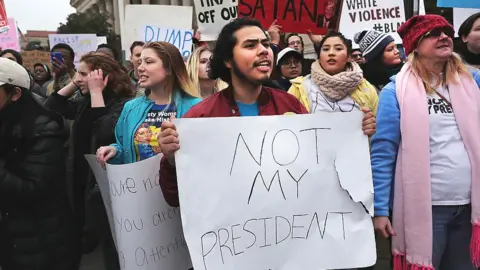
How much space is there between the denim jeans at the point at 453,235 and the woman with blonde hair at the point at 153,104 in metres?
1.43

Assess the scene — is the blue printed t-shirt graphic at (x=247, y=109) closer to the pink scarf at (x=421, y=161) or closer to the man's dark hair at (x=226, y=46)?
the man's dark hair at (x=226, y=46)

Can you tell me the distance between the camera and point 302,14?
4.88 m

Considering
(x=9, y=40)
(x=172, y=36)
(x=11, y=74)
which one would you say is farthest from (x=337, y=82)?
(x=9, y=40)

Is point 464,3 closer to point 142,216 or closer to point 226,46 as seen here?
point 226,46

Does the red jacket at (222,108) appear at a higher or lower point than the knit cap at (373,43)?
lower

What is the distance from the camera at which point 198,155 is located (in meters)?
1.94

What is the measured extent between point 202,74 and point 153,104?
109cm

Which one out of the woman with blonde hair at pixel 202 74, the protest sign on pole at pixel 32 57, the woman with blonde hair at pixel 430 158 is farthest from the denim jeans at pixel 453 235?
the protest sign on pole at pixel 32 57

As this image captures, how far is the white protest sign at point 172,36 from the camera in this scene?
6207mm

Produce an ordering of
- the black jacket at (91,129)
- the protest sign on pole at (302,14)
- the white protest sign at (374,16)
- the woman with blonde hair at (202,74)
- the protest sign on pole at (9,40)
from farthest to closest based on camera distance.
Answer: the protest sign on pole at (9,40)
the white protest sign at (374,16)
the protest sign on pole at (302,14)
the woman with blonde hair at (202,74)
the black jacket at (91,129)

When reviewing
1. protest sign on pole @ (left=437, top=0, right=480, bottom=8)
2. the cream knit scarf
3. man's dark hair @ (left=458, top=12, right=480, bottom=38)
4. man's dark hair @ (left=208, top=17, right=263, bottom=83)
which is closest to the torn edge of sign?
man's dark hair @ (left=208, top=17, right=263, bottom=83)

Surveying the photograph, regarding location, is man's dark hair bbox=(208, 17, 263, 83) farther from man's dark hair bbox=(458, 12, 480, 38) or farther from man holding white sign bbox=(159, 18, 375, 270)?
man's dark hair bbox=(458, 12, 480, 38)

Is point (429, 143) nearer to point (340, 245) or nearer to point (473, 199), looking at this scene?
point (473, 199)

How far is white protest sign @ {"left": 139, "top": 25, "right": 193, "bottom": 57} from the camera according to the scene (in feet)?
20.4
